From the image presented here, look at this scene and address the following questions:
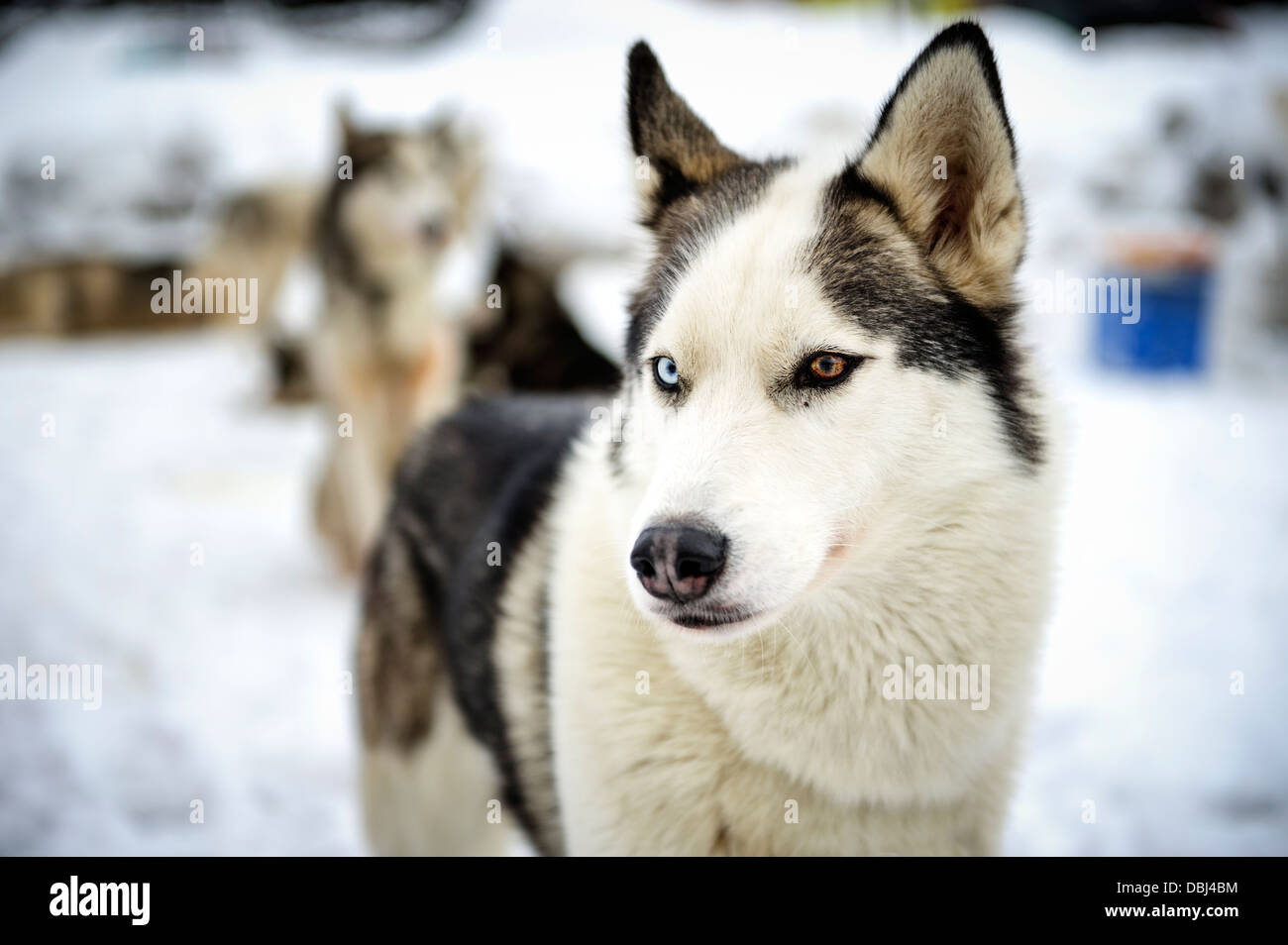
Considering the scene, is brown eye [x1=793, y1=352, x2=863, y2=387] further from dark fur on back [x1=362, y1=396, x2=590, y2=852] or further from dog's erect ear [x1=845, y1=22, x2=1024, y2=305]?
dark fur on back [x1=362, y1=396, x2=590, y2=852]

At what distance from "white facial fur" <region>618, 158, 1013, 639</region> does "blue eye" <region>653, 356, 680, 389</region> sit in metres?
0.02

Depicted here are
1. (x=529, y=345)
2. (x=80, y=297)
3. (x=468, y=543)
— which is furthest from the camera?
(x=80, y=297)

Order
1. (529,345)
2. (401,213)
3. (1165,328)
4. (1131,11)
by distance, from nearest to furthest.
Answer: (401,213), (529,345), (1165,328), (1131,11)

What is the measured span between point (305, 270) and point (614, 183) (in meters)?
3.47

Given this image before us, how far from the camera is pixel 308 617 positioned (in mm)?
4793

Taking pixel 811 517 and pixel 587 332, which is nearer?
pixel 811 517

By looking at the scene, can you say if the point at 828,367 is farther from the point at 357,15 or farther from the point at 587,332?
the point at 357,15

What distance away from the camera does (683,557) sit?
56.0 inches

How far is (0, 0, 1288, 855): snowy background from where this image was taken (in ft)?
10.4

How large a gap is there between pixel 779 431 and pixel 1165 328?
286 inches

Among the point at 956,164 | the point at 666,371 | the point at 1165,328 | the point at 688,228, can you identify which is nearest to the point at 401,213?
the point at 688,228

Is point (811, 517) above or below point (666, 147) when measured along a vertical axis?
below

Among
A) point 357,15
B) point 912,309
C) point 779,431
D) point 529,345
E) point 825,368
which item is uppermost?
point 357,15

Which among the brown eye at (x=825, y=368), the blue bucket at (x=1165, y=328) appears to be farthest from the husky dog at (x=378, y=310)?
the blue bucket at (x=1165, y=328)
